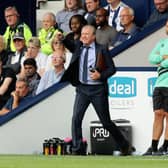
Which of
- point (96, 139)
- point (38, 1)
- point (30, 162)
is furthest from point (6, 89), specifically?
point (38, 1)

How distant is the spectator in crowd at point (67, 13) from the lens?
722 inches

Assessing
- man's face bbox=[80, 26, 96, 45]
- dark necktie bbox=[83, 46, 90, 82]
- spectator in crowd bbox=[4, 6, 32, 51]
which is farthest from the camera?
spectator in crowd bbox=[4, 6, 32, 51]

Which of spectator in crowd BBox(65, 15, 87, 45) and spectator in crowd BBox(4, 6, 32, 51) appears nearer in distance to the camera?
spectator in crowd BBox(65, 15, 87, 45)

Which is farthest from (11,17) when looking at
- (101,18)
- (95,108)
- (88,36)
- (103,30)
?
(95,108)

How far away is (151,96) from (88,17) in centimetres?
254

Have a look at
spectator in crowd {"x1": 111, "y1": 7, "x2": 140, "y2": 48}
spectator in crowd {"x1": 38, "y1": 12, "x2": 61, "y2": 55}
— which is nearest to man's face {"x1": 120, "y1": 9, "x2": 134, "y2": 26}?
spectator in crowd {"x1": 111, "y1": 7, "x2": 140, "y2": 48}

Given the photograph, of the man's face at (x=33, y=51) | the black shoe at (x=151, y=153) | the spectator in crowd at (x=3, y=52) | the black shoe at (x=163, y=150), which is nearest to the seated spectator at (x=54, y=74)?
the man's face at (x=33, y=51)

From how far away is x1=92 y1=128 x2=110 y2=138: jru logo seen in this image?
15148mm

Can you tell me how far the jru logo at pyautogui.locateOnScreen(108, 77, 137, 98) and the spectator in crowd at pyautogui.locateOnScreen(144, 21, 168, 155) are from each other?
1.24 metres

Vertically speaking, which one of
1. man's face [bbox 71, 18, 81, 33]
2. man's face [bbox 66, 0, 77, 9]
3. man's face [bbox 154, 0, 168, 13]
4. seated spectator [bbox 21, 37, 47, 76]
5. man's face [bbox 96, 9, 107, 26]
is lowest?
seated spectator [bbox 21, 37, 47, 76]

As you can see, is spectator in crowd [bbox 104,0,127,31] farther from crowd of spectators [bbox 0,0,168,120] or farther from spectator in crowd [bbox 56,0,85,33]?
spectator in crowd [bbox 56,0,85,33]

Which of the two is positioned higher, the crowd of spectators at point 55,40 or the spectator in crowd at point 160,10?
the spectator in crowd at point 160,10

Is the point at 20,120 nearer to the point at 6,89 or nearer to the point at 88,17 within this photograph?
the point at 6,89

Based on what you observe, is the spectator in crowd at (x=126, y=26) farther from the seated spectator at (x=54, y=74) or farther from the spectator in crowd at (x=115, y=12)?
the seated spectator at (x=54, y=74)
